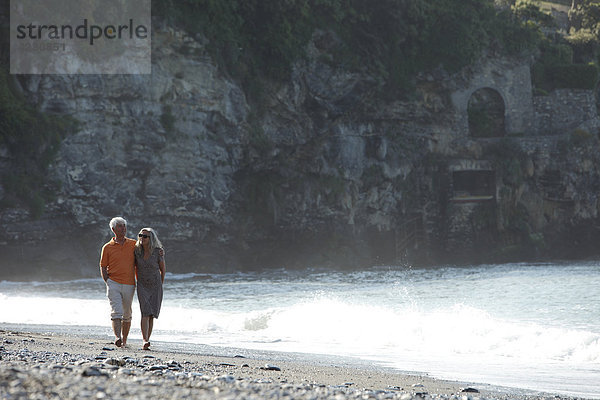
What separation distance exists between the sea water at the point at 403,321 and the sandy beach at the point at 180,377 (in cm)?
95

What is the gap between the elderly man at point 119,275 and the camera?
27.3ft

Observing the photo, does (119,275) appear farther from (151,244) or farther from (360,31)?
(360,31)

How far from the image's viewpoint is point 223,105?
27.2 m

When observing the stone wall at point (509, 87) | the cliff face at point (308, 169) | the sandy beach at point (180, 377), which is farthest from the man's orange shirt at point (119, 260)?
the stone wall at point (509, 87)

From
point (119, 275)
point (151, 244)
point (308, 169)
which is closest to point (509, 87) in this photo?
point (308, 169)

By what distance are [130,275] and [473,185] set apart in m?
28.8

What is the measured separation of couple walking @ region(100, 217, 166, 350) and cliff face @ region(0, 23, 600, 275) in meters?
16.4

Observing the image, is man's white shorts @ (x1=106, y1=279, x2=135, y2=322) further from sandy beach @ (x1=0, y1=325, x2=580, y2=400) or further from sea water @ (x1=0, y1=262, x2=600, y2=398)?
sea water @ (x1=0, y1=262, x2=600, y2=398)

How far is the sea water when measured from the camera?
8.57 m

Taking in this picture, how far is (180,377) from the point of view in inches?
219

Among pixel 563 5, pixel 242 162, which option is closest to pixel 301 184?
pixel 242 162

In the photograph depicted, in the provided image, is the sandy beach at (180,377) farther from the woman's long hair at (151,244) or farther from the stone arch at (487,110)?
the stone arch at (487,110)

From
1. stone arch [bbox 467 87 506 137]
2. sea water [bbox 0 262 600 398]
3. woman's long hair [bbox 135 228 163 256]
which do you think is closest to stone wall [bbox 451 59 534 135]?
stone arch [bbox 467 87 506 137]

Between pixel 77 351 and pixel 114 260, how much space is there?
116cm
